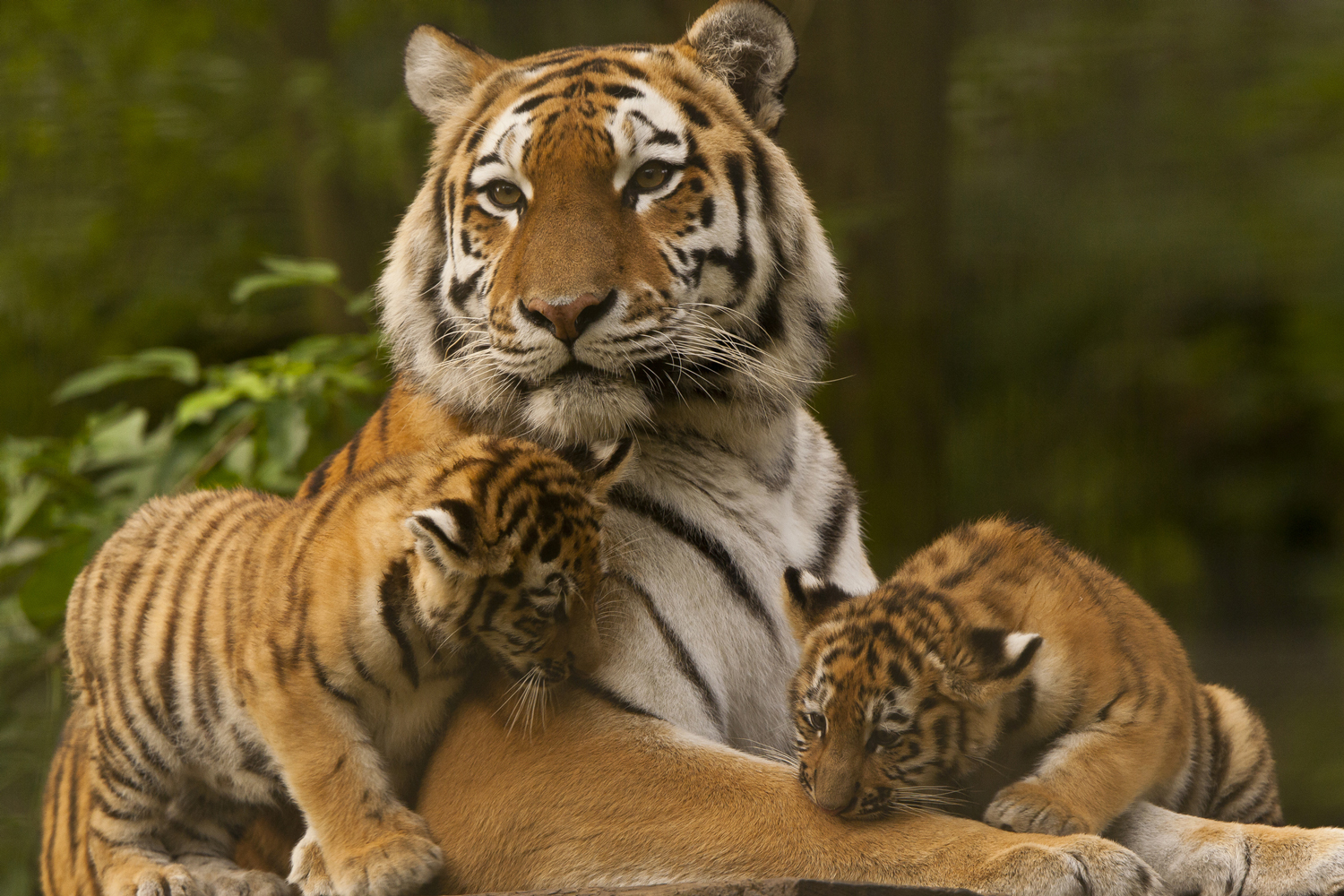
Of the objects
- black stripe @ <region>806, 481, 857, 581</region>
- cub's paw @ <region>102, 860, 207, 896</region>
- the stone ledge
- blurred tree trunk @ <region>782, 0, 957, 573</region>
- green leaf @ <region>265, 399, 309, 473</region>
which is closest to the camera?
the stone ledge

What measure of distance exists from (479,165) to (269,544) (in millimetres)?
586

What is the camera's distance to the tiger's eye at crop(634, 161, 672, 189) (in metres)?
1.75

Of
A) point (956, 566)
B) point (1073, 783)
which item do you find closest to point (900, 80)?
point (956, 566)

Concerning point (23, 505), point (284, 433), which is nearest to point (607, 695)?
point (284, 433)

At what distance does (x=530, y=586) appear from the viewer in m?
1.62

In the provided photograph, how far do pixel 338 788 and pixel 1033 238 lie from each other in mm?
4069

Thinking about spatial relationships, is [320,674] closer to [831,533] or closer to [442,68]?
[831,533]

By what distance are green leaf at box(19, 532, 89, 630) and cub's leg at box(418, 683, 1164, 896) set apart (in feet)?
5.65

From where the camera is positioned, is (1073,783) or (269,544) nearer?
(1073,783)

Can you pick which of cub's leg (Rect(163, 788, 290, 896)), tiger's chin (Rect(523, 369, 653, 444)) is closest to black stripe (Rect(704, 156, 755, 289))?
tiger's chin (Rect(523, 369, 653, 444))

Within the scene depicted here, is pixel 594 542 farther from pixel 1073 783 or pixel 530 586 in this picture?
pixel 1073 783

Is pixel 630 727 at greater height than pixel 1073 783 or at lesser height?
lesser

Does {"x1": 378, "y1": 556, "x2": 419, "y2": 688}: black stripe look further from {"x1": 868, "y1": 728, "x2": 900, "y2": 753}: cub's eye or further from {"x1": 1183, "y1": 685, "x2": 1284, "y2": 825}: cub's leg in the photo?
{"x1": 1183, "y1": 685, "x2": 1284, "y2": 825}: cub's leg

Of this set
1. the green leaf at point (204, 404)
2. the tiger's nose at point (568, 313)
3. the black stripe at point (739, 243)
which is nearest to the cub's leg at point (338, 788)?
the tiger's nose at point (568, 313)
